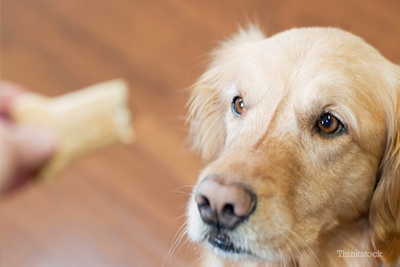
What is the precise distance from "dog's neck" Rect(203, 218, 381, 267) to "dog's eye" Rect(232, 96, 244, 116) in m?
0.55

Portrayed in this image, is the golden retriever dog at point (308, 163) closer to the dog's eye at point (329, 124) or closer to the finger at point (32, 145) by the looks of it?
the dog's eye at point (329, 124)

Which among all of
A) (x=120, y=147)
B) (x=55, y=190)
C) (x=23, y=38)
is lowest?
(x=55, y=190)

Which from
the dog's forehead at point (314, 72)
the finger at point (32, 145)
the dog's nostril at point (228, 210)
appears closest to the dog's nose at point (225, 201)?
the dog's nostril at point (228, 210)

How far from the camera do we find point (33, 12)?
3.13 meters

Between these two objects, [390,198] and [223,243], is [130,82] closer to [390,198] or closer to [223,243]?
[223,243]

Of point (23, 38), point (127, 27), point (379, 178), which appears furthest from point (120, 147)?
point (379, 178)

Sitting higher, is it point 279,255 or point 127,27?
point 127,27

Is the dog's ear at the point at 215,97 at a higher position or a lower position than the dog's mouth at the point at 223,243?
higher

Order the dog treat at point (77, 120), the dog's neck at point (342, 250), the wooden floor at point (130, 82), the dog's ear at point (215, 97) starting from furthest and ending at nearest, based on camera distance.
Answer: the wooden floor at point (130, 82), the dog's ear at point (215, 97), the dog's neck at point (342, 250), the dog treat at point (77, 120)

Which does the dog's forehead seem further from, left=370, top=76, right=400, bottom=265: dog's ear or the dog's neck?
the dog's neck

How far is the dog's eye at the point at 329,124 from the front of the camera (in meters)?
1.21

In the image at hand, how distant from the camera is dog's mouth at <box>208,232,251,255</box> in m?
1.13

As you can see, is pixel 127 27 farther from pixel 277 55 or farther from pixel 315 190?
pixel 315 190

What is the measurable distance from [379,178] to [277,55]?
0.56 meters
